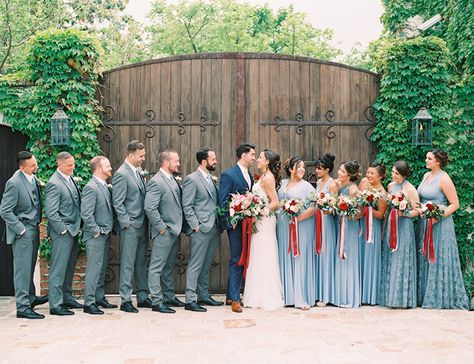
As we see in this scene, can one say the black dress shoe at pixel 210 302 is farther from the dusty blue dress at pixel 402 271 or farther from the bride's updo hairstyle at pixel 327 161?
the bride's updo hairstyle at pixel 327 161

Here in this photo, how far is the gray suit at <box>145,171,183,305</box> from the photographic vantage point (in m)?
6.75

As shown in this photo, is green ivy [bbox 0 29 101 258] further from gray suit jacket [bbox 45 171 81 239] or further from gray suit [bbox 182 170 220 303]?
gray suit [bbox 182 170 220 303]

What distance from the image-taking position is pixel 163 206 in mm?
6863

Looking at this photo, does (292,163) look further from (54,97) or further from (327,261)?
(54,97)

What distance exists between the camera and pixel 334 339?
220 inches

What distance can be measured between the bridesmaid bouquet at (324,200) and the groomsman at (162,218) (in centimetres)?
150

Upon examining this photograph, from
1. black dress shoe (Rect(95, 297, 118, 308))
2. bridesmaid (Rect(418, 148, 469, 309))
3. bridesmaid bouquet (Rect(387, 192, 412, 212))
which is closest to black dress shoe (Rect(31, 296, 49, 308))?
black dress shoe (Rect(95, 297, 118, 308))

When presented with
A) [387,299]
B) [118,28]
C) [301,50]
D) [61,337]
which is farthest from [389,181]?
[301,50]

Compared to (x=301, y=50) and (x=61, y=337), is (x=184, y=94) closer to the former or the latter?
(x=61, y=337)

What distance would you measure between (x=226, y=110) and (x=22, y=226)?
2.87 m

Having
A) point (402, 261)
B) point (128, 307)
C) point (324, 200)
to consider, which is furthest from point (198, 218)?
point (402, 261)

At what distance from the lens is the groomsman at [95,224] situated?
262 inches

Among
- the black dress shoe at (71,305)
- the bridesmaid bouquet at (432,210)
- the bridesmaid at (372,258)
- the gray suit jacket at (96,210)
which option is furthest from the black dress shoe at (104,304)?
the bridesmaid bouquet at (432,210)

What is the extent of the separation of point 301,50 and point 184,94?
18249mm
